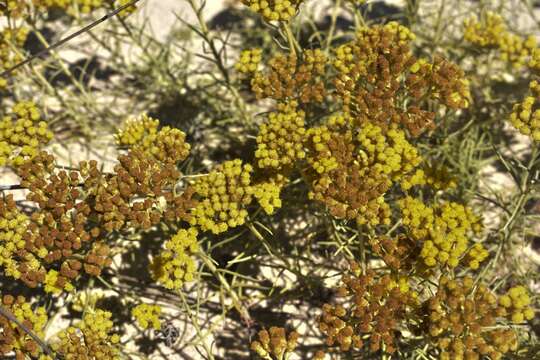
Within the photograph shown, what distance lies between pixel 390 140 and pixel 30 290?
2.76 m

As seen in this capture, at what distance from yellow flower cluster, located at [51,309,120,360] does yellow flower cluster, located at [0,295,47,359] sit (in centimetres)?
12

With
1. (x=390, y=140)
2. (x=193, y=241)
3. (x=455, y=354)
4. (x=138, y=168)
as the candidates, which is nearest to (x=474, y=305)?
(x=455, y=354)

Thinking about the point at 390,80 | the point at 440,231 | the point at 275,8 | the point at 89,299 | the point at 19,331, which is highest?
the point at 275,8

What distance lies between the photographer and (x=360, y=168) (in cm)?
291

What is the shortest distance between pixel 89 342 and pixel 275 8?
2160 mm

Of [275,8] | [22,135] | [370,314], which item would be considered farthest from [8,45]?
[370,314]

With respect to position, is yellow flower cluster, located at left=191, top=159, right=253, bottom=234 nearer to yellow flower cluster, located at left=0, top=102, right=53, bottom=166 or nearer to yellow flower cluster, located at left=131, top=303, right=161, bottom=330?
yellow flower cluster, located at left=131, top=303, right=161, bottom=330

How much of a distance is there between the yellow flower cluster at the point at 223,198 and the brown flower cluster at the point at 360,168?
0.38 metres

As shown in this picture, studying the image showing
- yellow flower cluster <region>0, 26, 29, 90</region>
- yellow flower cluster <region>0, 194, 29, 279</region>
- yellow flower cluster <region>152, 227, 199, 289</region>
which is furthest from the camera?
yellow flower cluster <region>0, 26, 29, 90</region>

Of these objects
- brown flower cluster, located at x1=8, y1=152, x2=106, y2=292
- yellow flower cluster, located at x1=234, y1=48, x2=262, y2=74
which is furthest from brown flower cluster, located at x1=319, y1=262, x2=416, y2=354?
yellow flower cluster, located at x1=234, y1=48, x2=262, y2=74

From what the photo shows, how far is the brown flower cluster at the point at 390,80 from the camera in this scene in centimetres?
301

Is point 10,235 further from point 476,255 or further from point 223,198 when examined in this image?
A: point 476,255

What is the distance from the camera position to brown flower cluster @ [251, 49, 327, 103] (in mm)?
3211

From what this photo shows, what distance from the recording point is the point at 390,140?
292cm
